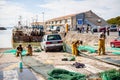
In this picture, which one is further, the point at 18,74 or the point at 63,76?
the point at 18,74

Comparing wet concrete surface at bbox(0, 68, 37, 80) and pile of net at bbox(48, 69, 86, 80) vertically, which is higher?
pile of net at bbox(48, 69, 86, 80)

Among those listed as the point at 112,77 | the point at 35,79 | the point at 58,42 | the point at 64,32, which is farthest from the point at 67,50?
the point at 64,32

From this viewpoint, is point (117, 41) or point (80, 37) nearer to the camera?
point (117, 41)

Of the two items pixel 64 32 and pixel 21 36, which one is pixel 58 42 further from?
pixel 21 36

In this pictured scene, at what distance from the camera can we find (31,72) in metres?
13.7

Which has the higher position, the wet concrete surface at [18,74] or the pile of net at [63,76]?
the pile of net at [63,76]

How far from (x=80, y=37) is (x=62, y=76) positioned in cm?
3399

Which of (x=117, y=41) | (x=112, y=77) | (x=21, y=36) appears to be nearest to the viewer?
(x=112, y=77)

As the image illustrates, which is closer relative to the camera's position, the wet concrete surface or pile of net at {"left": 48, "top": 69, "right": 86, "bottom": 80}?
pile of net at {"left": 48, "top": 69, "right": 86, "bottom": 80}

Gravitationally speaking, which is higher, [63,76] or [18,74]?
[63,76]

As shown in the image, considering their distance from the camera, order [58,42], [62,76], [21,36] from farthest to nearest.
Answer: [21,36]
[58,42]
[62,76]

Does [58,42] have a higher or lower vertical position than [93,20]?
lower

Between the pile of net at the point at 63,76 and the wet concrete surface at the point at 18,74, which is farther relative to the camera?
the wet concrete surface at the point at 18,74

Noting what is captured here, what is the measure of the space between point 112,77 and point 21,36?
52.4 m
